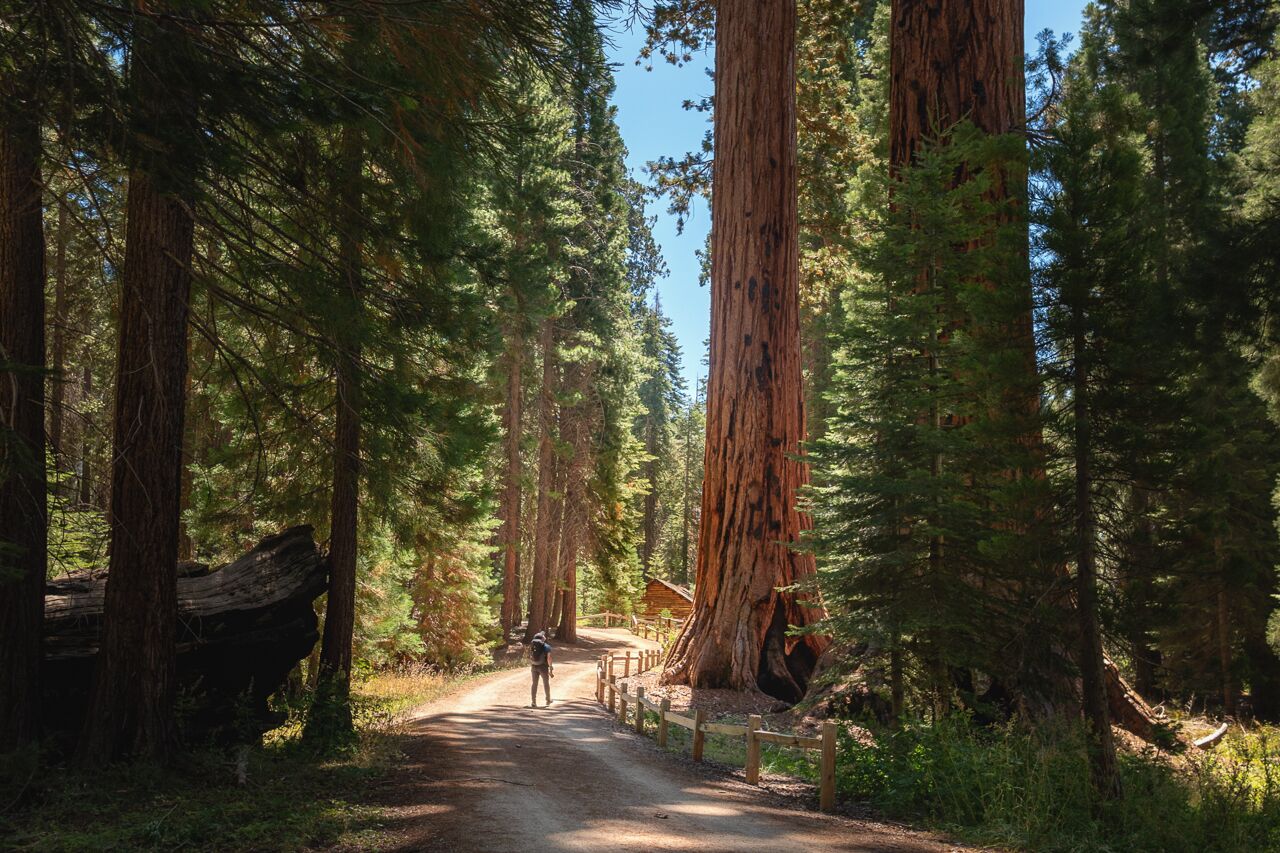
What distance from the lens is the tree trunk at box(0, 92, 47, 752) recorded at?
782 cm

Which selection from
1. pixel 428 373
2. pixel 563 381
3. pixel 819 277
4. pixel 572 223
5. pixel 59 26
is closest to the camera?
pixel 59 26

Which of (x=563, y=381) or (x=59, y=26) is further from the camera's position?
(x=563, y=381)

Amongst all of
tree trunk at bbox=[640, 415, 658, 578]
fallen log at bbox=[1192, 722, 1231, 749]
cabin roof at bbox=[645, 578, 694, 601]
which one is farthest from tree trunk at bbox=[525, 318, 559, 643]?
tree trunk at bbox=[640, 415, 658, 578]

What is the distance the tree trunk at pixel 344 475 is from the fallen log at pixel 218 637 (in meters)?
0.86

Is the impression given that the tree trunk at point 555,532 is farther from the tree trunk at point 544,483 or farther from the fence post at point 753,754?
the fence post at point 753,754

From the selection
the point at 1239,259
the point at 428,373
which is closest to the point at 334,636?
the point at 428,373

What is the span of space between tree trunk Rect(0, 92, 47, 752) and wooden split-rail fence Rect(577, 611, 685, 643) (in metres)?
27.0

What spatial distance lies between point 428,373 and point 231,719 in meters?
5.90

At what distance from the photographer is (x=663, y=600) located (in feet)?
160

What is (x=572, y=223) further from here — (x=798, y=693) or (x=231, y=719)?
(x=231, y=719)

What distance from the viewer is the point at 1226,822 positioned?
20.8 feet

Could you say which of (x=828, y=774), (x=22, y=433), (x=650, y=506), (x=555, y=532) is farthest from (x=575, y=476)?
(x=650, y=506)

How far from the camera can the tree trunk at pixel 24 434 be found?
25.7ft

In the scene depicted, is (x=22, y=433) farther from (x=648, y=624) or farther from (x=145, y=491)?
(x=648, y=624)
